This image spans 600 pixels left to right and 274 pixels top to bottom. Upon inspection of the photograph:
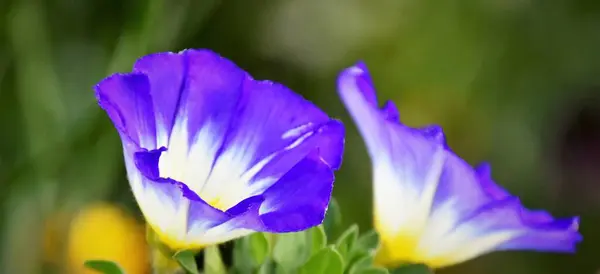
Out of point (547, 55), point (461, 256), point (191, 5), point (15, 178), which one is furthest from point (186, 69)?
point (547, 55)

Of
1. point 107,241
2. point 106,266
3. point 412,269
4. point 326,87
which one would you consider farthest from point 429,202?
point 326,87

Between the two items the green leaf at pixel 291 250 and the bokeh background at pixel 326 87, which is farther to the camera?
the bokeh background at pixel 326 87

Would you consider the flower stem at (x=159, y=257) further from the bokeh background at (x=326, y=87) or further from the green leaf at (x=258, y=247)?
the bokeh background at (x=326, y=87)

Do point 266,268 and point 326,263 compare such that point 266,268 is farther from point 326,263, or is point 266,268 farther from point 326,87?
point 326,87

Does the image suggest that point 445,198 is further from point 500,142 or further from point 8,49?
point 500,142

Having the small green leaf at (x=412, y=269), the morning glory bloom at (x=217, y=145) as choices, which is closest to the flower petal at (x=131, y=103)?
the morning glory bloom at (x=217, y=145)

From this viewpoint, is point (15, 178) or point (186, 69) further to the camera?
point (15, 178)
